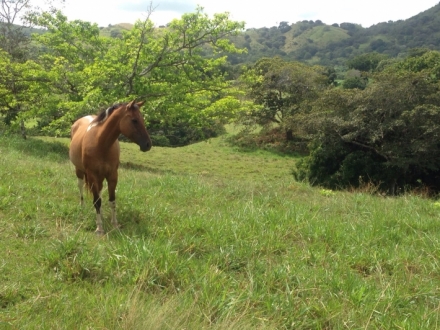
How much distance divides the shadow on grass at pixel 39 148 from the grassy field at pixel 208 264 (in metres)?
8.41

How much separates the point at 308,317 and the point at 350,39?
196312mm

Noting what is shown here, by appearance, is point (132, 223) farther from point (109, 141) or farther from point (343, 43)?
point (343, 43)

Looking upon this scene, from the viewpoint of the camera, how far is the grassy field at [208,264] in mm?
3119

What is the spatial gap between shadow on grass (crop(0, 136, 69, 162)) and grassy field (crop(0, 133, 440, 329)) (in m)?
8.41

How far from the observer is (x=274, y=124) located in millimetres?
36344

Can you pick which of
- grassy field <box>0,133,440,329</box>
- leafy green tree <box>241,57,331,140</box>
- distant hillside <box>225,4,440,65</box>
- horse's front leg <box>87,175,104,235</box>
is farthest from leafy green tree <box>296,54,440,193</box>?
distant hillside <box>225,4,440,65</box>

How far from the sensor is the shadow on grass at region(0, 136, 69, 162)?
49.1 feet

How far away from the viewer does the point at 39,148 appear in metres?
16.7

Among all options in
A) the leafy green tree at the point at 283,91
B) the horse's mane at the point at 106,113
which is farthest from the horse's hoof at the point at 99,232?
the leafy green tree at the point at 283,91

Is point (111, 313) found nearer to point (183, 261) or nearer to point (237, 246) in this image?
point (183, 261)

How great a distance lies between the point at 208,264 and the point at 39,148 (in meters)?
14.7

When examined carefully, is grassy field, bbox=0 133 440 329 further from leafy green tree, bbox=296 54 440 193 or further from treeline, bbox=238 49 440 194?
leafy green tree, bbox=296 54 440 193

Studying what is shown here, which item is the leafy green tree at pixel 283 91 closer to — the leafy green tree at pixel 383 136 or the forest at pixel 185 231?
the leafy green tree at pixel 383 136

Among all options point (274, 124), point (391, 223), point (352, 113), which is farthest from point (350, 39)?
point (391, 223)
